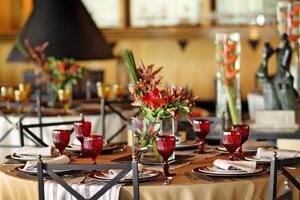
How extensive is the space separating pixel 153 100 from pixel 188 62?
21.4ft

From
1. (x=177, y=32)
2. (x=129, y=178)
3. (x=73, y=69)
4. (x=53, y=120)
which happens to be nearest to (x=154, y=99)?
(x=129, y=178)

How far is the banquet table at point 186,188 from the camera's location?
3.31m

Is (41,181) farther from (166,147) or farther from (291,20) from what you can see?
(291,20)

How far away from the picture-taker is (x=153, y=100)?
3.77 metres

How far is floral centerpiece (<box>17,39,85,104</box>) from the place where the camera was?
6828 mm

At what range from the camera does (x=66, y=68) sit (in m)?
6.84

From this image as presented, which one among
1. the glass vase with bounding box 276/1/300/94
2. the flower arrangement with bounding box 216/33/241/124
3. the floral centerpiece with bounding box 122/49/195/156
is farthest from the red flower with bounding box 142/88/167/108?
the glass vase with bounding box 276/1/300/94

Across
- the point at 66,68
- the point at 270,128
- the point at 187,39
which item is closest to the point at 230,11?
the point at 187,39

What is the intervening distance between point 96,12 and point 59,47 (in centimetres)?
295

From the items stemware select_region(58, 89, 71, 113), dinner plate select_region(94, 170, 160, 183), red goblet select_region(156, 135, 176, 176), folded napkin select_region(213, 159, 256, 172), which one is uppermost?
stemware select_region(58, 89, 71, 113)

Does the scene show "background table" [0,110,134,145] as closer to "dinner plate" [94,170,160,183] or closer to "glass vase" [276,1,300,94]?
"glass vase" [276,1,300,94]

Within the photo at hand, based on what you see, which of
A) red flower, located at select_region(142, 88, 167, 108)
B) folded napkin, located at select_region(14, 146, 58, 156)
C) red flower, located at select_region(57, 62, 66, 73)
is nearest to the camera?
red flower, located at select_region(142, 88, 167, 108)

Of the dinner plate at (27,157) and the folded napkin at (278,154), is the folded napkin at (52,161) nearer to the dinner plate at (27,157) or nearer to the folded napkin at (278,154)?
the dinner plate at (27,157)

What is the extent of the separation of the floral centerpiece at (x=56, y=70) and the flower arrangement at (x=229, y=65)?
1368 mm
